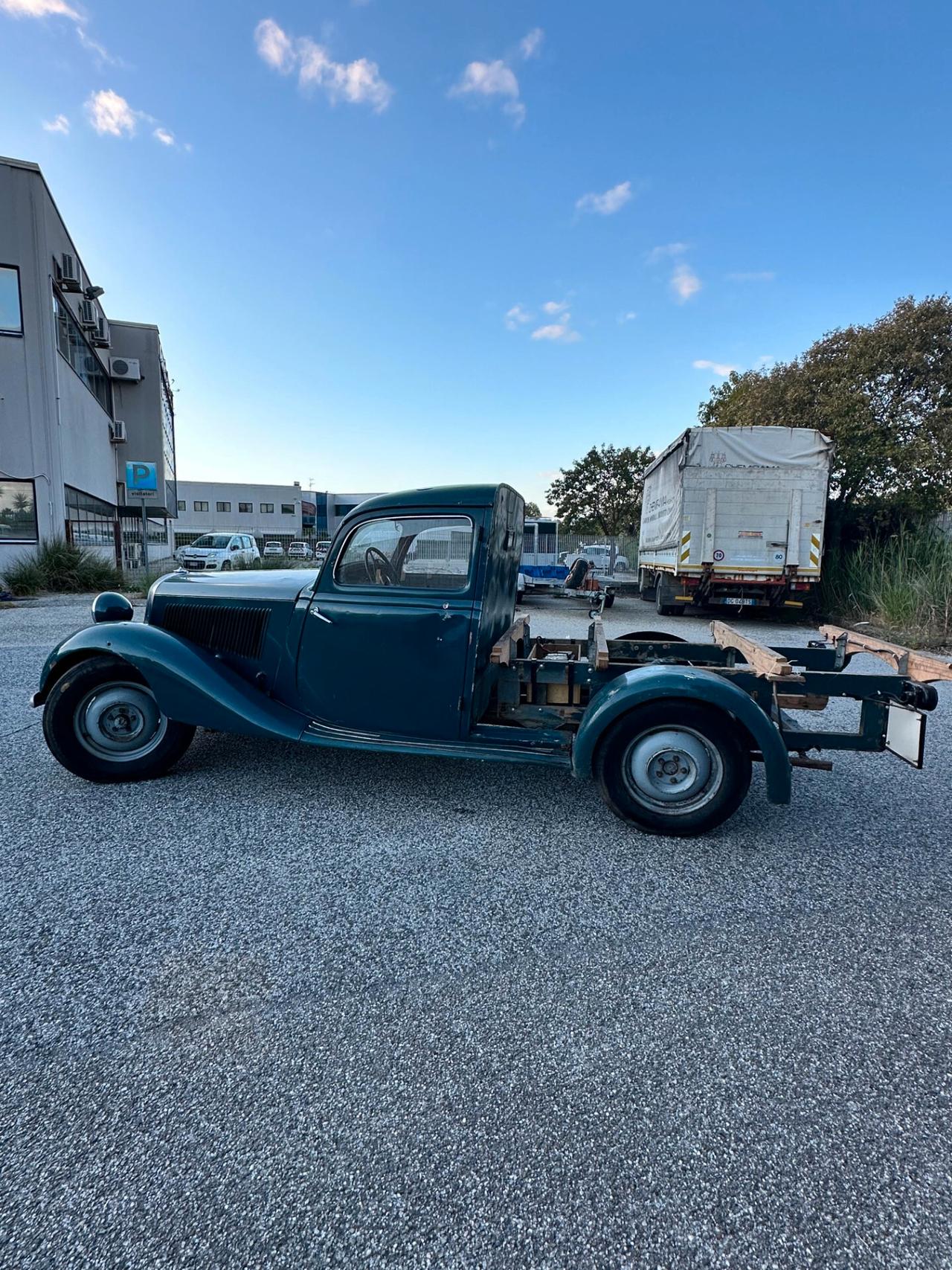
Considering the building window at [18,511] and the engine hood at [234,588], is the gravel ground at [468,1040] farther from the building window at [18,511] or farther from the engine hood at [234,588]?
the building window at [18,511]

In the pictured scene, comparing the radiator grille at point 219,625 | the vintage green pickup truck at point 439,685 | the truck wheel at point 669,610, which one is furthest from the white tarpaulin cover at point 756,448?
the radiator grille at point 219,625

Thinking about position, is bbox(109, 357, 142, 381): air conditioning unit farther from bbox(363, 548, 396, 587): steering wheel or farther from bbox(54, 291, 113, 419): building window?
bbox(363, 548, 396, 587): steering wheel

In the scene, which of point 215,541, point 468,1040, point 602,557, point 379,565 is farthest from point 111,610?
point 215,541

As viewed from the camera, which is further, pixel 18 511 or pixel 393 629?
pixel 18 511

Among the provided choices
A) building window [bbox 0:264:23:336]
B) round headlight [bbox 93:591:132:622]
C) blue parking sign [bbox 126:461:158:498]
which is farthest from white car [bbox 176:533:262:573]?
round headlight [bbox 93:591:132:622]

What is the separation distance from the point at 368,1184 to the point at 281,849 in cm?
180

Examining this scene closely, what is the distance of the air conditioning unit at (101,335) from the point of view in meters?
22.0

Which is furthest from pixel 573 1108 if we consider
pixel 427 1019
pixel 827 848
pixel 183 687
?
pixel 183 687

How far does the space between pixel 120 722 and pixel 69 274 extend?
19.8 m

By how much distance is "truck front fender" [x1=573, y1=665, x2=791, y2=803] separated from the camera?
313 cm

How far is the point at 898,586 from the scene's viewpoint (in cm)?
1041

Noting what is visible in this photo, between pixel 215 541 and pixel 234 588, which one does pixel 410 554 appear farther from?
pixel 215 541

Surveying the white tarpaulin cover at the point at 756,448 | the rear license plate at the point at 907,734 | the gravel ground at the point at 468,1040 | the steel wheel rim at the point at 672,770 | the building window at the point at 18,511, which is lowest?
the gravel ground at the point at 468,1040

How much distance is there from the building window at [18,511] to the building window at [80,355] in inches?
172
